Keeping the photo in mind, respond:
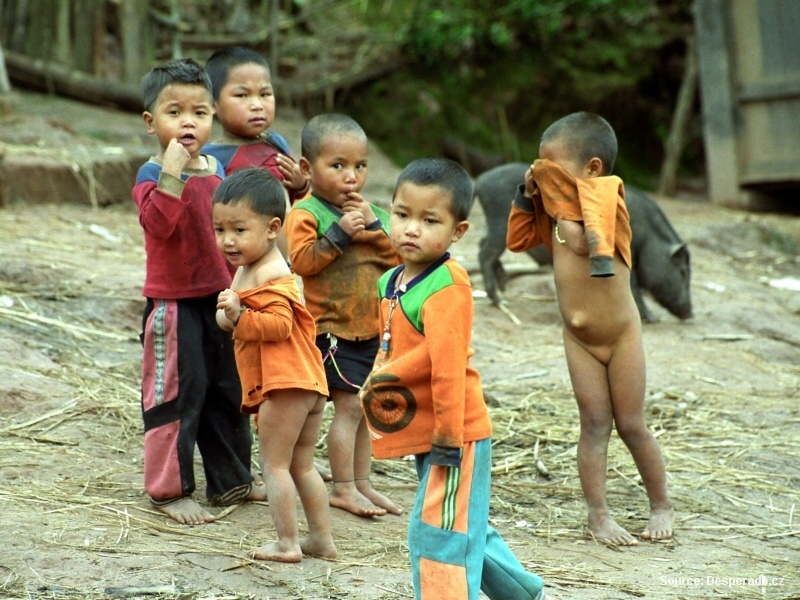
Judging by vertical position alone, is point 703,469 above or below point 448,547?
below

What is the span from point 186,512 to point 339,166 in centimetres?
141

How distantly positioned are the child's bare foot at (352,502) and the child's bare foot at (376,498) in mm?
77

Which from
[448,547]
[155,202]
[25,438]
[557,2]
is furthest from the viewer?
[557,2]

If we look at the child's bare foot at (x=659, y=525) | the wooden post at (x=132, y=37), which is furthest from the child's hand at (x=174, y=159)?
the wooden post at (x=132, y=37)

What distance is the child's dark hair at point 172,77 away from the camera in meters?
3.83

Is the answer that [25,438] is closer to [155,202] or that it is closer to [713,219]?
[155,202]

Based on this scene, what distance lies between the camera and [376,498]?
4.34 meters

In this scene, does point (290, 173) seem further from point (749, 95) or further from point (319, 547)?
point (749, 95)

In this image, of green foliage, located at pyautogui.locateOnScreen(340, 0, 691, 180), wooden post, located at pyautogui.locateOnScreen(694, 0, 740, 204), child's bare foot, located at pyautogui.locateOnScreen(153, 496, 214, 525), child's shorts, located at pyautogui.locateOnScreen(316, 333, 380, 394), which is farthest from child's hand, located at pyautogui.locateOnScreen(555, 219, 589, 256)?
green foliage, located at pyautogui.locateOnScreen(340, 0, 691, 180)

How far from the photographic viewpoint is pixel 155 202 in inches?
147

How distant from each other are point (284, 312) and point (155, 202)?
672 millimetres

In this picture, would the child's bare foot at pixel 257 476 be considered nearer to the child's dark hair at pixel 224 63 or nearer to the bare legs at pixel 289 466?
the bare legs at pixel 289 466

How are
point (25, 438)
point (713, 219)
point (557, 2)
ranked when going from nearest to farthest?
1. point (25, 438)
2. point (713, 219)
3. point (557, 2)

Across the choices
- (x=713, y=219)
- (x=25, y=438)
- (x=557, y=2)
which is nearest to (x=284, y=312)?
(x=25, y=438)
